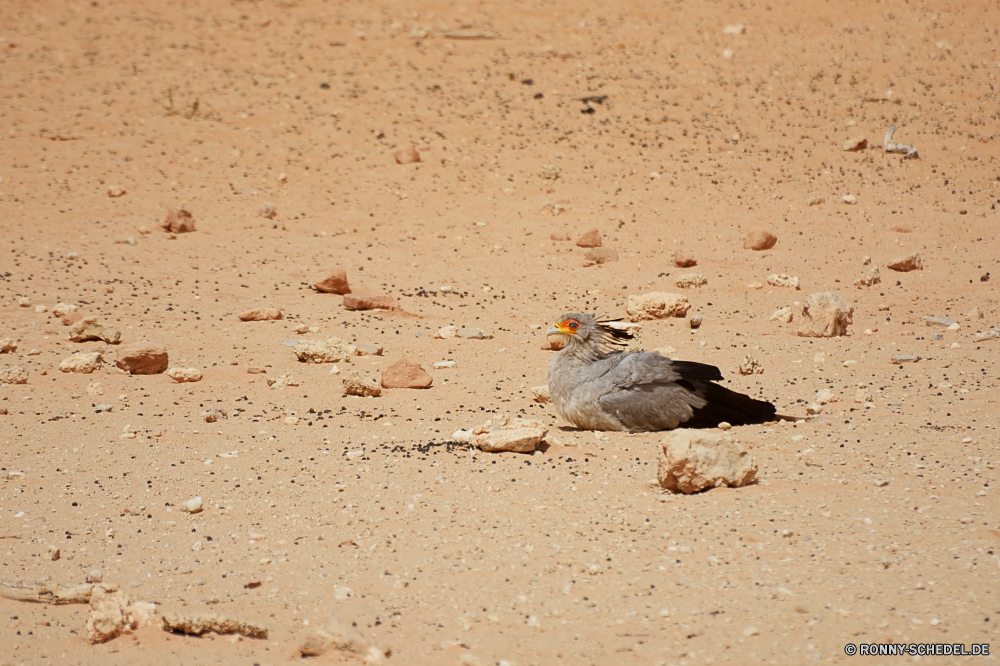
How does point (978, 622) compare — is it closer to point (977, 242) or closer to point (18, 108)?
point (977, 242)

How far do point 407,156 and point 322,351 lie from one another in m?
6.36

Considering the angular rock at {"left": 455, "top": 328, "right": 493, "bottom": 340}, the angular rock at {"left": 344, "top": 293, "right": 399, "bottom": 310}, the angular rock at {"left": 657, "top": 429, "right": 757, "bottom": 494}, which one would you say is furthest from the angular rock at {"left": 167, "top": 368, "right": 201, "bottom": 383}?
the angular rock at {"left": 657, "top": 429, "right": 757, "bottom": 494}

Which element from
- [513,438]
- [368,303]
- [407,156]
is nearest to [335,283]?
[368,303]

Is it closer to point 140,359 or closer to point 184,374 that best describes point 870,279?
point 184,374

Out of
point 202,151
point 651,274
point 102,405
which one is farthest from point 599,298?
point 202,151

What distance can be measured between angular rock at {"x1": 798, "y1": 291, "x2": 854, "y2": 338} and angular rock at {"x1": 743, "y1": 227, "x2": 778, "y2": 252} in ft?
10.3

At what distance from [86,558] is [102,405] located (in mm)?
2380

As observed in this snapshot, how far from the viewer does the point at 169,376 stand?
7.09 metres

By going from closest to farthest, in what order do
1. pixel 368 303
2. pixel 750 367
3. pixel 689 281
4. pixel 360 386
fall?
1. pixel 360 386
2. pixel 750 367
3. pixel 368 303
4. pixel 689 281

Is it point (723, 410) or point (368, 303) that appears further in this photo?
Answer: point (368, 303)

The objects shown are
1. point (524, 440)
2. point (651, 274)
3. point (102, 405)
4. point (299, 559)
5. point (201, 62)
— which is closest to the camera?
point (299, 559)

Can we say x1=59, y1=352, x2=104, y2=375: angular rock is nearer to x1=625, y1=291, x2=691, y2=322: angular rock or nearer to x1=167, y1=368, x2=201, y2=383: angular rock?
x1=167, y1=368, x2=201, y2=383: angular rock

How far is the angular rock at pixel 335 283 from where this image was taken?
31.2ft

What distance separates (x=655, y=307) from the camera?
8570 millimetres
